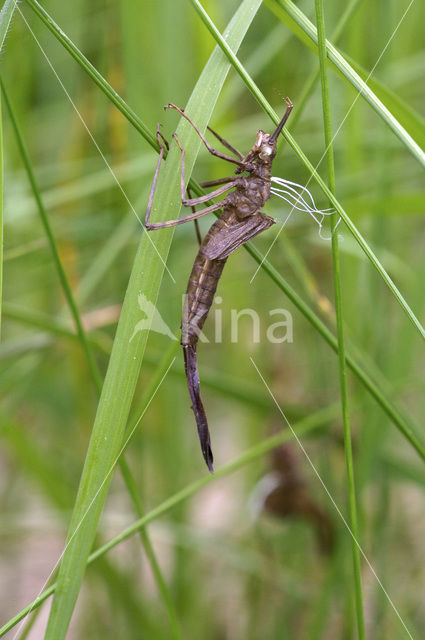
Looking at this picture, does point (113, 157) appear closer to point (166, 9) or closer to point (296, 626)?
point (166, 9)

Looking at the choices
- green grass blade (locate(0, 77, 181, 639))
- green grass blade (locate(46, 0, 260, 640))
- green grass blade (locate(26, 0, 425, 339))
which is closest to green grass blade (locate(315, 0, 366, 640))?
green grass blade (locate(26, 0, 425, 339))

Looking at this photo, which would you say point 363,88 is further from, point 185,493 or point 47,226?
point 185,493

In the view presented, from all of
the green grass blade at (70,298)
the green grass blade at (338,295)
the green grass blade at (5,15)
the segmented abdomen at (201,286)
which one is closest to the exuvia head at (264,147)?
the segmented abdomen at (201,286)

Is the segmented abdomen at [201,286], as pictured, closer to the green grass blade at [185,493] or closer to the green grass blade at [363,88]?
the green grass blade at [185,493]

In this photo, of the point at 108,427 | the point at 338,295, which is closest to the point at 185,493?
the point at 108,427

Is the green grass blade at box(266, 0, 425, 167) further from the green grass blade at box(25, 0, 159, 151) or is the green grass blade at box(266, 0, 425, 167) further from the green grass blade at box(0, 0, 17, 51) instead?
the green grass blade at box(0, 0, 17, 51)
